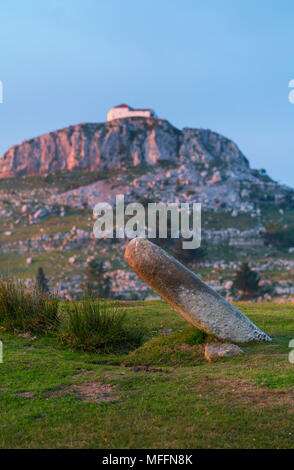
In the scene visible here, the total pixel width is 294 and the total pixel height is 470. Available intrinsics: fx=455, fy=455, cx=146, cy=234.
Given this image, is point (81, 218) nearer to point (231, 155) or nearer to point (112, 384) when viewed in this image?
point (231, 155)

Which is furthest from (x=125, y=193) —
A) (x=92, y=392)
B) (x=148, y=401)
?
(x=148, y=401)

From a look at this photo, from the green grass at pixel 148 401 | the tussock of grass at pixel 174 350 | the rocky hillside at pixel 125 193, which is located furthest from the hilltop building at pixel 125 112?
the green grass at pixel 148 401

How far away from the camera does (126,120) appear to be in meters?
131

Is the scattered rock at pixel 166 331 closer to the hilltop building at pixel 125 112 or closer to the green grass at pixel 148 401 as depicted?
the green grass at pixel 148 401

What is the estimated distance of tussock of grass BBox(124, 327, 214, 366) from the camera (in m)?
9.37

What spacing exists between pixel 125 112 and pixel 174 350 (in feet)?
447

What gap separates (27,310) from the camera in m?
12.1

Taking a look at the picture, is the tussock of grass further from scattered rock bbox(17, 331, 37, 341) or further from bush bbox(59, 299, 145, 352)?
scattered rock bbox(17, 331, 37, 341)

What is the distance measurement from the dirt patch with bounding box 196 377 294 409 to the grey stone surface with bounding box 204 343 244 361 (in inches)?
64.0

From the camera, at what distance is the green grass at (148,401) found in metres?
5.51

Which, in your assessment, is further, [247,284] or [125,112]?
[125,112]

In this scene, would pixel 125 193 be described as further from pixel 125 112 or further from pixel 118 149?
pixel 125 112

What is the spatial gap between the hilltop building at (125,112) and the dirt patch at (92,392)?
133m
